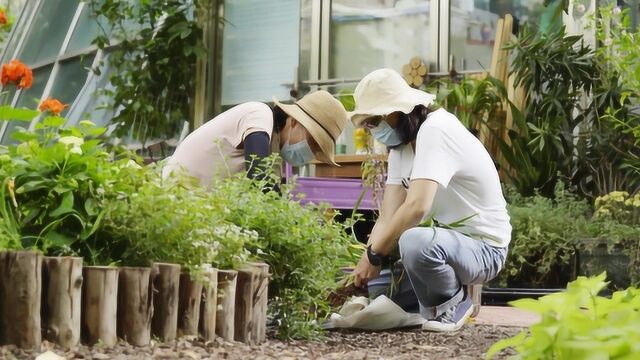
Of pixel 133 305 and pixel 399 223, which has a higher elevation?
pixel 399 223

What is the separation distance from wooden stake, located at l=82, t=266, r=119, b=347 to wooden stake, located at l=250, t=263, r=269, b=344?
640mm

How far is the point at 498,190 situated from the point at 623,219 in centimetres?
237

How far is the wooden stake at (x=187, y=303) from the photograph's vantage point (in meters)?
2.67

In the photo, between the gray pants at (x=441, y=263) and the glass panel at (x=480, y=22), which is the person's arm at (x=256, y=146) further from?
the glass panel at (x=480, y=22)

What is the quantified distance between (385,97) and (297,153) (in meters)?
0.41

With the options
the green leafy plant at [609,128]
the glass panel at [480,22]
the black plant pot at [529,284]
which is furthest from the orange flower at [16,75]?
the glass panel at [480,22]

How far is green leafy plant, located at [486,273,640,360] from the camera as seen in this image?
1060mm

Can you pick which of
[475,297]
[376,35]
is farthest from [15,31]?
[475,297]

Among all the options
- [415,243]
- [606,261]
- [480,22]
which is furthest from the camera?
[480,22]

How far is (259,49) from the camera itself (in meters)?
8.66

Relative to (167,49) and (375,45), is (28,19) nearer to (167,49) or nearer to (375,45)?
(167,49)

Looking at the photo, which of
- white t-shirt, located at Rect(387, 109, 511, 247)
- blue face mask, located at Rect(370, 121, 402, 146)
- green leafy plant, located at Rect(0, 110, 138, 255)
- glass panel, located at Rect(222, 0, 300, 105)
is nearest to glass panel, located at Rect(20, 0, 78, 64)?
glass panel, located at Rect(222, 0, 300, 105)

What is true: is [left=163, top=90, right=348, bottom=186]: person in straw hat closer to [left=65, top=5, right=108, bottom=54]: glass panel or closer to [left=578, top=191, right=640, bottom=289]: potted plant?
[left=578, top=191, right=640, bottom=289]: potted plant

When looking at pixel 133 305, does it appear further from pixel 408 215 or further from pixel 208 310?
pixel 408 215
